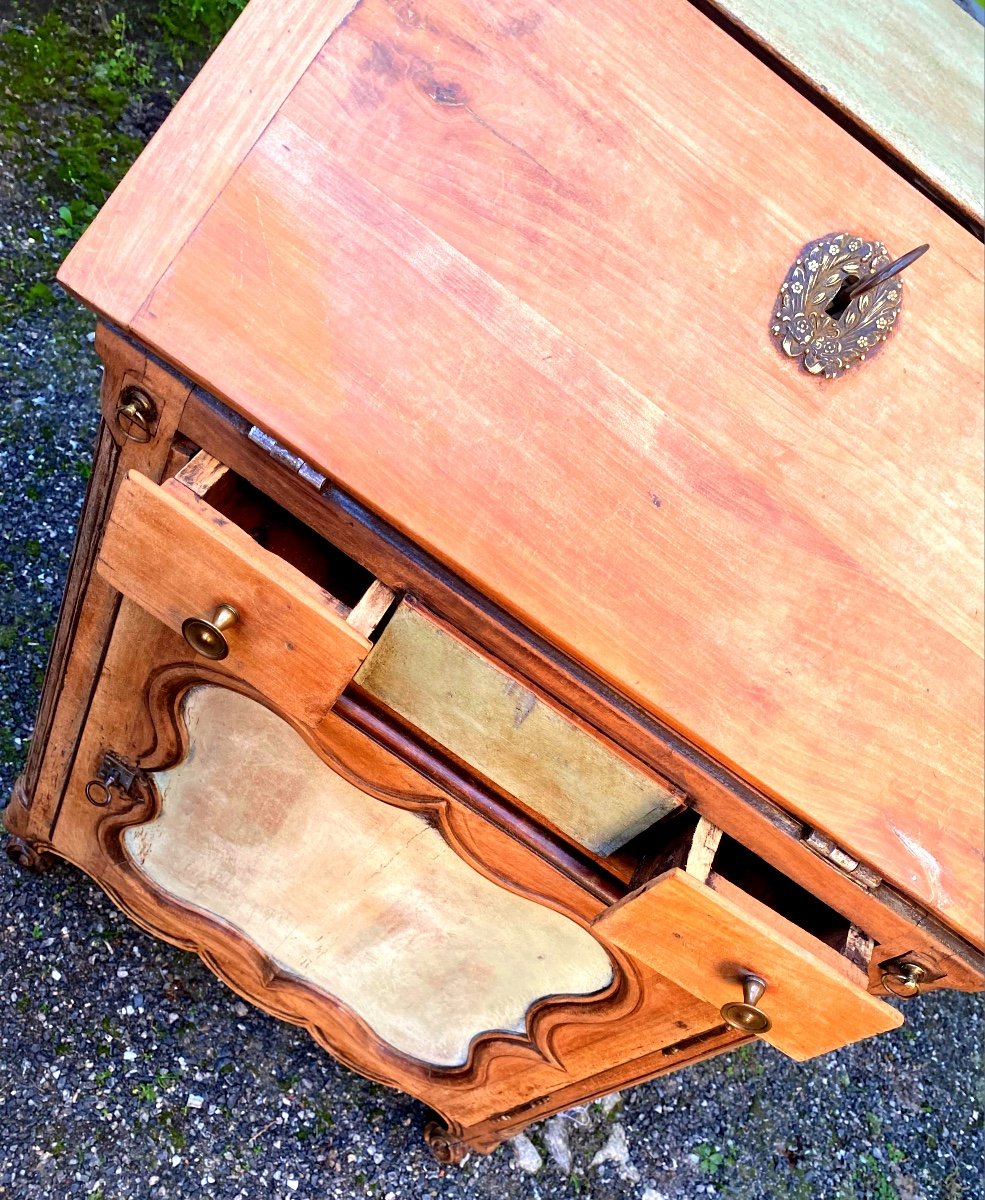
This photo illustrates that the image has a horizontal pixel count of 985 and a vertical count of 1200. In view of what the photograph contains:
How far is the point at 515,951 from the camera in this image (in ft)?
4.92

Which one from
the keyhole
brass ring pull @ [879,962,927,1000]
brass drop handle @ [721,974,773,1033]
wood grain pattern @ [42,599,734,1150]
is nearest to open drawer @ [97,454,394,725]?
wood grain pattern @ [42,599,734,1150]

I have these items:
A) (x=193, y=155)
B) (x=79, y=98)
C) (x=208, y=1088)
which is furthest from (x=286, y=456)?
(x=79, y=98)

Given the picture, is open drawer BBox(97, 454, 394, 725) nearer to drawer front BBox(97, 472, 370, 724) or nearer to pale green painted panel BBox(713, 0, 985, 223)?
drawer front BBox(97, 472, 370, 724)

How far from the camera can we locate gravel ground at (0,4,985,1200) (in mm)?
1815

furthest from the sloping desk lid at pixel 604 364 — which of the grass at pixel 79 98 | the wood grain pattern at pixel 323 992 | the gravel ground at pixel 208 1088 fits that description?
the grass at pixel 79 98

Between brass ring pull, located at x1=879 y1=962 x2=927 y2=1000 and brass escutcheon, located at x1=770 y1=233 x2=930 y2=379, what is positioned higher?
brass escutcheon, located at x1=770 y1=233 x2=930 y2=379

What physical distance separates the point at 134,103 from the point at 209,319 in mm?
2198

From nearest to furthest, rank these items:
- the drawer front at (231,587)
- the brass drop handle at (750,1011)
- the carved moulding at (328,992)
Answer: the drawer front at (231,587) → the brass drop handle at (750,1011) → the carved moulding at (328,992)

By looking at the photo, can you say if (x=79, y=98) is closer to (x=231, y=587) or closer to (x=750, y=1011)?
(x=231, y=587)

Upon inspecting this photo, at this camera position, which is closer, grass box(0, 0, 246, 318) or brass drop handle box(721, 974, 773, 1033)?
brass drop handle box(721, 974, 773, 1033)

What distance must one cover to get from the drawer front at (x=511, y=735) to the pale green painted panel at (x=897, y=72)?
0.74 m

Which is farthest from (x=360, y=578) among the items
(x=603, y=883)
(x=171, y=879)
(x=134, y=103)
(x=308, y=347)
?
(x=134, y=103)

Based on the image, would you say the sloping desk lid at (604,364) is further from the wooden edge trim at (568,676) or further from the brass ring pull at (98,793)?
the brass ring pull at (98,793)

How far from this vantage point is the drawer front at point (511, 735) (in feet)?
3.68
